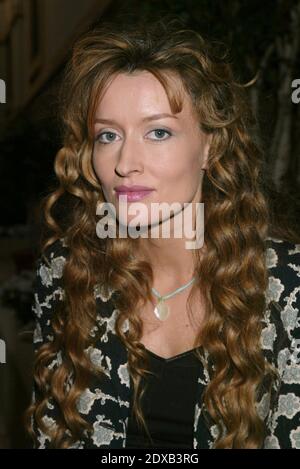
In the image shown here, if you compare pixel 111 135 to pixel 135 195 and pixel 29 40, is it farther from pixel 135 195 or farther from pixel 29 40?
pixel 29 40

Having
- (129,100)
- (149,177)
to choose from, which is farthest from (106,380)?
(129,100)

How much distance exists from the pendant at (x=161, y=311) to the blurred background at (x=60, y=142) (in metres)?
0.53

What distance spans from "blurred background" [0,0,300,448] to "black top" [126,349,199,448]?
0.67 meters

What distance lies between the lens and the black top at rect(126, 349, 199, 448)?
233 cm

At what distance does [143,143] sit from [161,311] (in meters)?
0.56

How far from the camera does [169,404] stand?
2355 millimetres

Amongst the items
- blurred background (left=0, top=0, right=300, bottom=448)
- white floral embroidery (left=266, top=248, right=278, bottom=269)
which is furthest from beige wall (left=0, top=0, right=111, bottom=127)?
white floral embroidery (left=266, top=248, right=278, bottom=269)

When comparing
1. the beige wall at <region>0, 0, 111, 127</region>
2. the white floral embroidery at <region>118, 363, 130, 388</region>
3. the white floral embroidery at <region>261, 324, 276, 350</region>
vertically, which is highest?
the beige wall at <region>0, 0, 111, 127</region>

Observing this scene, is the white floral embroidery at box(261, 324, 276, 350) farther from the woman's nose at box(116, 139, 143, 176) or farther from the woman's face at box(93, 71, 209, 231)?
the woman's nose at box(116, 139, 143, 176)

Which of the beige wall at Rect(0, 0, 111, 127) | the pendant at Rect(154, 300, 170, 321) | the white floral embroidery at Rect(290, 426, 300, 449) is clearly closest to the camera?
the white floral embroidery at Rect(290, 426, 300, 449)

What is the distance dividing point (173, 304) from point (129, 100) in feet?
2.23

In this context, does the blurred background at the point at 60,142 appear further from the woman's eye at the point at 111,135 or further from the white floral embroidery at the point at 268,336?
the white floral embroidery at the point at 268,336

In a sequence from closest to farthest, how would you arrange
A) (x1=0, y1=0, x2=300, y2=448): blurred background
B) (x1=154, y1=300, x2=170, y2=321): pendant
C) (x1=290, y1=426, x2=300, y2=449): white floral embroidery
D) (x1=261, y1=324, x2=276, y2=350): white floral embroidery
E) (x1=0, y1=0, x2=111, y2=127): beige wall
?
(x1=290, y1=426, x2=300, y2=449): white floral embroidery < (x1=261, y1=324, x2=276, y2=350): white floral embroidery < (x1=154, y1=300, x2=170, y2=321): pendant < (x1=0, y1=0, x2=300, y2=448): blurred background < (x1=0, y1=0, x2=111, y2=127): beige wall

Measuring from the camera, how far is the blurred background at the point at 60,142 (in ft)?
11.0
